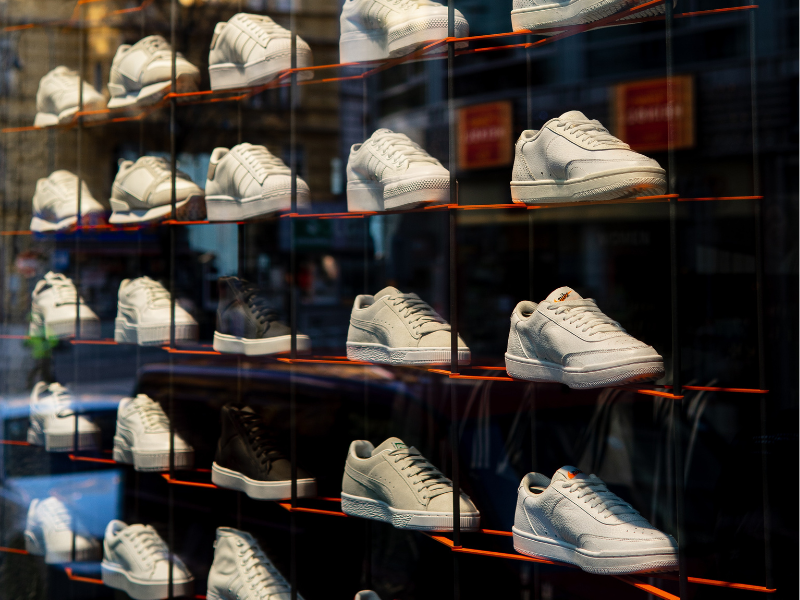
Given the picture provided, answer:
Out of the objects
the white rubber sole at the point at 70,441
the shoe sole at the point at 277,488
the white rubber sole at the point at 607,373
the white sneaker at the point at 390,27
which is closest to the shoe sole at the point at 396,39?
the white sneaker at the point at 390,27

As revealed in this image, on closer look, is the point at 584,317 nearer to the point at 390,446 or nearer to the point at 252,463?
the point at 390,446

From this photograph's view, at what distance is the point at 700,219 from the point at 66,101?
123 inches

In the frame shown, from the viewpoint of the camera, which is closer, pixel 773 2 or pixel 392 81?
pixel 773 2

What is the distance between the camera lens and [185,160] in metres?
2.89

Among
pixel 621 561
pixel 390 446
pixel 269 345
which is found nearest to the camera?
pixel 621 561

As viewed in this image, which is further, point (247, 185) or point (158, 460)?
point (158, 460)

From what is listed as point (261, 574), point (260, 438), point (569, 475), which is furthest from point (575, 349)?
point (261, 574)

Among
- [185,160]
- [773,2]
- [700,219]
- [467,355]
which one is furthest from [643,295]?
[185,160]

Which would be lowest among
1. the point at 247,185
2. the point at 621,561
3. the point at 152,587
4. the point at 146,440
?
the point at 152,587

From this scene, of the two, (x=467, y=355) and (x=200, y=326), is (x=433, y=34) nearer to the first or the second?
(x=467, y=355)

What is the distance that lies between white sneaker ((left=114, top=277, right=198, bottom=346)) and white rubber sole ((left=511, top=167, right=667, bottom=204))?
1254 mm

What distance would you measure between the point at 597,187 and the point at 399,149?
22.1 inches

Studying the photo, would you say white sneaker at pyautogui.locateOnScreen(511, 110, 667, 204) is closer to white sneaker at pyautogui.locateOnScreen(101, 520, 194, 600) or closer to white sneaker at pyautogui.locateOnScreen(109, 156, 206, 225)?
white sneaker at pyautogui.locateOnScreen(109, 156, 206, 225)

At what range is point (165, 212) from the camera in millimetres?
2324
